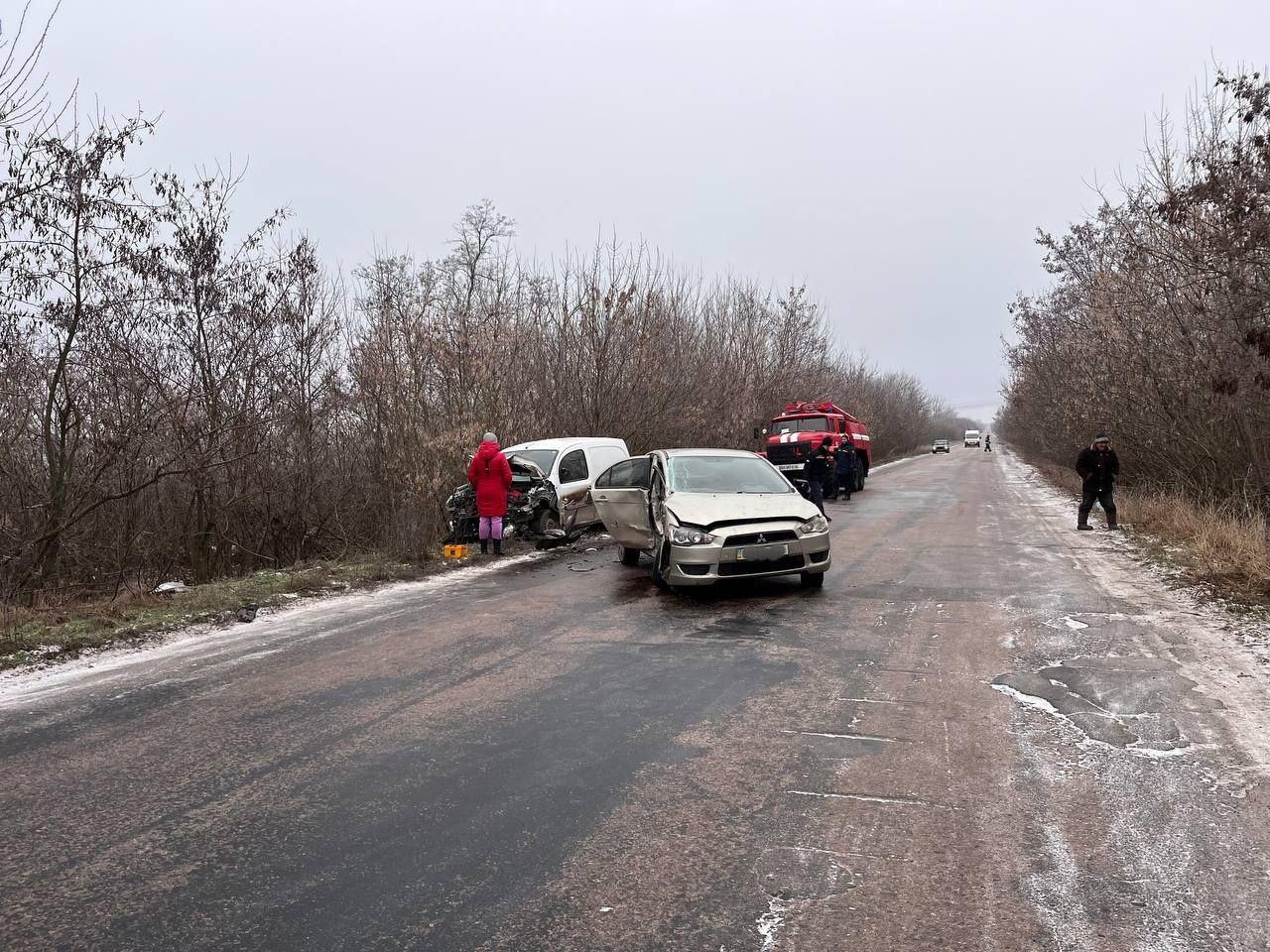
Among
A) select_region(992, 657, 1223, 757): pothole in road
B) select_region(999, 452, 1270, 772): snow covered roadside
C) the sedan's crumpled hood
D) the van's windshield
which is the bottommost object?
select_region(999, 452, 1270, 772): snow covered roadside

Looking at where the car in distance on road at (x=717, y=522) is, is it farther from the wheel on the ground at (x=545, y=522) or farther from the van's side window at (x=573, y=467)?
the van's side window at (x=573, y=467)

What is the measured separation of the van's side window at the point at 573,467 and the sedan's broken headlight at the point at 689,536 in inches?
227

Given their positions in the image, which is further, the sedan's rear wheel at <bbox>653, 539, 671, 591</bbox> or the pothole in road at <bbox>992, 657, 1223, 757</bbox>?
the sedan's rear wheel at <bbox>653, 539, 671, 591</bbox>

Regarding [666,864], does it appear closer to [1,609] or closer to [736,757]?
[736,757]

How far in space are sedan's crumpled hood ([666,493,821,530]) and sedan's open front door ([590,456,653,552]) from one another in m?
0.84

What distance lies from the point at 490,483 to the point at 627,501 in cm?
245

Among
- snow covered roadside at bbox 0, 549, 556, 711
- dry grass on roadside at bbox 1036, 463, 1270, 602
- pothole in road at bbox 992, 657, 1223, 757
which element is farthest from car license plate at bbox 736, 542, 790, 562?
dry grass on roadside at bbox 1036, 463, 1270, 602

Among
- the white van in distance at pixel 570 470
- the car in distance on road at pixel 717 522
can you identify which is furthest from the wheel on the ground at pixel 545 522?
the car in distance on road at pixel 717 522

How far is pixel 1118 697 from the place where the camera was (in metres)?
5.41

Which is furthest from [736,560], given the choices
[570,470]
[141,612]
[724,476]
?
[570,470]

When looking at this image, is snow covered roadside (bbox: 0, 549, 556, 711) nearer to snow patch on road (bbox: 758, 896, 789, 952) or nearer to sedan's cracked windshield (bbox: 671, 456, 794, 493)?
sedan's cracked windshield (bbox: 671, 456, 794, 493)

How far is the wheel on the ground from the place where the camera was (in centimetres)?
1408

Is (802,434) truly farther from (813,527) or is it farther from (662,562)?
(662,562)

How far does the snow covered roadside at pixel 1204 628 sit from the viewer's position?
16.8 feet
